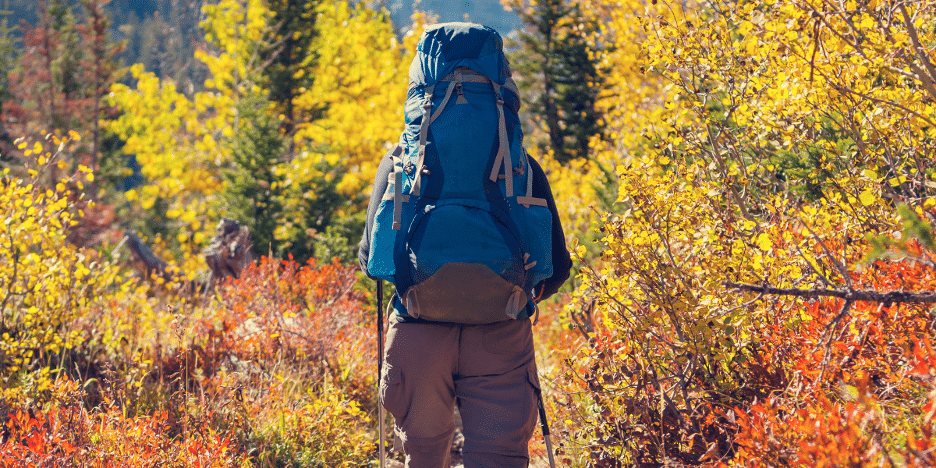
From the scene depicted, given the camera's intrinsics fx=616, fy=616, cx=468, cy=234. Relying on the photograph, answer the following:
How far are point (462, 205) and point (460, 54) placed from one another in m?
0.53

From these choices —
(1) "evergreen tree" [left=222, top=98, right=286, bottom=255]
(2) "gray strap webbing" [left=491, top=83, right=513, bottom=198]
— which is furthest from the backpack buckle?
(1) "evergreen tree" [left=222, top=98, right=286, bottom=255]

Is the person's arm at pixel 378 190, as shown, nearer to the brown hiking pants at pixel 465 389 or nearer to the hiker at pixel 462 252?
the hiker at pixel 462 252

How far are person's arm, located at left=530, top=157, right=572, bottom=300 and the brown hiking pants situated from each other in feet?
0.71

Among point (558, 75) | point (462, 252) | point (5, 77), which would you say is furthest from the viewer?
point (5, 77)

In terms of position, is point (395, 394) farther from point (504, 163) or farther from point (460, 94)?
point (460, 94)

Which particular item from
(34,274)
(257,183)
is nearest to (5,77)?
(257,183)

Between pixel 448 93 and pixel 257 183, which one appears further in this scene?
pixel 257 183

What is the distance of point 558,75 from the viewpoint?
17156mm

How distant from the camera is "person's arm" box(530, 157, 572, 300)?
2.08m

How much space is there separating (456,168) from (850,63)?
1.82 metres

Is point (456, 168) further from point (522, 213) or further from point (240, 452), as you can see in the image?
point (240, 452)

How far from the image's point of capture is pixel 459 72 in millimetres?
2045

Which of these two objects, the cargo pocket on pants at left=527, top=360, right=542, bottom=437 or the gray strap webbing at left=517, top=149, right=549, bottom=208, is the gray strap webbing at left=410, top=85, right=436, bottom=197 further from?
the cargo pocket on pants at left=527, top=360, right=542, bottom=437

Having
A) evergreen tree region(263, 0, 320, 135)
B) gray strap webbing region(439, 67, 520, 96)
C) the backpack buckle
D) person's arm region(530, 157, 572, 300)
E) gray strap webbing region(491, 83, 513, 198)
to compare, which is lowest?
person's arm region(530, 157, 572, 300)
